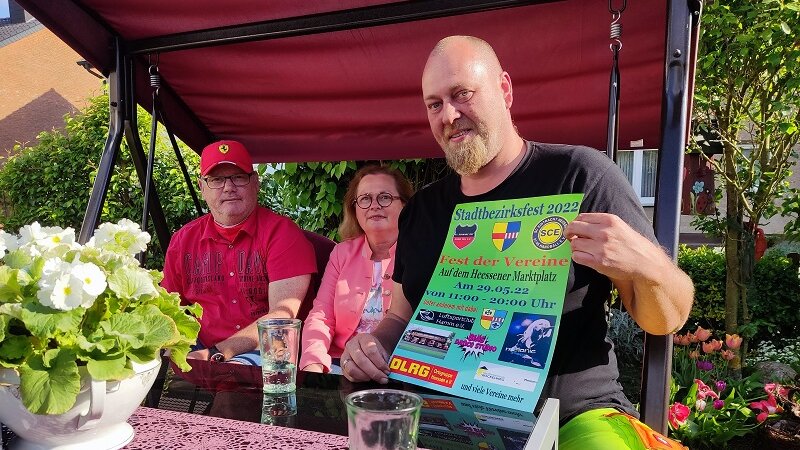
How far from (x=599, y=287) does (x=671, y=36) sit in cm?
72

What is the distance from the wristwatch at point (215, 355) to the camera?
7.95 feet

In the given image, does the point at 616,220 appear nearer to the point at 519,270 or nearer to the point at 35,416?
A: the point at 519,270

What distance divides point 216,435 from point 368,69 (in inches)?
78.6

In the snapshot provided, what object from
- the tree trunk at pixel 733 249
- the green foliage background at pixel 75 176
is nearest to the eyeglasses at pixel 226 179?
the tree trunk at pixel 733 249

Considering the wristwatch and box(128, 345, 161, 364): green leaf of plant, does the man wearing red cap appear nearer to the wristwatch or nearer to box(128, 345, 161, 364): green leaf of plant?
the wristwatch

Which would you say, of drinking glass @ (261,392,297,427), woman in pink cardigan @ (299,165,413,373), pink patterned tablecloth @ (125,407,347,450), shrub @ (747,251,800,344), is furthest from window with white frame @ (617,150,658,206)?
pink patterned tablecloth @ (125,407,347,450)

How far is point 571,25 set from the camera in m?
2.24

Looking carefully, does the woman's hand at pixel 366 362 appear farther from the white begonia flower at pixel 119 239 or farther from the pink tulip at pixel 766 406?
the pink tulip at pixel 766 406

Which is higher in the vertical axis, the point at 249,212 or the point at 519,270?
the point at 249,212

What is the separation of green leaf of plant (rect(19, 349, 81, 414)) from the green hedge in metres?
5.48

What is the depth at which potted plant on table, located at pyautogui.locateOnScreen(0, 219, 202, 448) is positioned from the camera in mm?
922

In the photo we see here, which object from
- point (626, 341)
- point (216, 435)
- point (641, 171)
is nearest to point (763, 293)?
point (626, 341)

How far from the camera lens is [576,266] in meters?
1.56

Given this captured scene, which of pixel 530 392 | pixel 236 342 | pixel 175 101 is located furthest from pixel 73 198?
pixel 530 392
